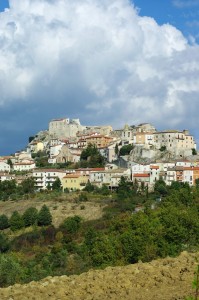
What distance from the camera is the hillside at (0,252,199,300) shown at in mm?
11992

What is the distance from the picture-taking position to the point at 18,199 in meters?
68.2

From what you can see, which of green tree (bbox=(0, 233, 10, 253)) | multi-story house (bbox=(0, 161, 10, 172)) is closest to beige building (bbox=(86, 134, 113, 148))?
multi-story house (bbox=(0, 161, 10, 172))

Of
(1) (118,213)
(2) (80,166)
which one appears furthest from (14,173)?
(1) (118,213)

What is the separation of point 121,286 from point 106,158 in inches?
3070

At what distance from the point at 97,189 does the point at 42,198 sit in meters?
8.33

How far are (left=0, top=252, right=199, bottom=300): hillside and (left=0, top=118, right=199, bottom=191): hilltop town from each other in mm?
58218

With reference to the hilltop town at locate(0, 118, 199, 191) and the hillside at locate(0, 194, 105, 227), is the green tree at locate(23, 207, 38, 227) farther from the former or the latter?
the hilltop town at locate(0, 118, 199, 191)

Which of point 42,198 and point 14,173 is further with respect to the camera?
point 14,173

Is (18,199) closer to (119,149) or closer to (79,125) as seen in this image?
(119,149)

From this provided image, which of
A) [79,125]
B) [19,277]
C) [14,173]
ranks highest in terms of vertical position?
[79,125]

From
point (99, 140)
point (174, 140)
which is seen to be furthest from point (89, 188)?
point (99, 140)

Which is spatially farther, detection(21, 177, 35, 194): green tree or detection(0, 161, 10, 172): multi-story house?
detection(0, 161, 10, 172): multi-story house

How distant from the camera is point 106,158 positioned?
90.7 metres

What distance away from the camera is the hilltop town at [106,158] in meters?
75.5
